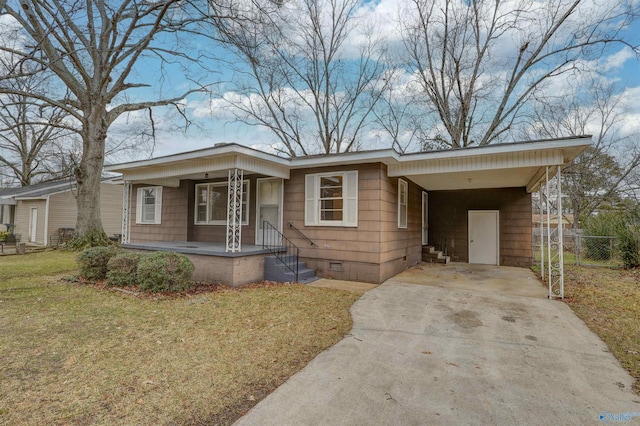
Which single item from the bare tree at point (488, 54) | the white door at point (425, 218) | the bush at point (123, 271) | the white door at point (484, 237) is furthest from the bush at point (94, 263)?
the bare tree at point (488, 54)

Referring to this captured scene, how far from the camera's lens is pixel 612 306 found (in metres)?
5.55

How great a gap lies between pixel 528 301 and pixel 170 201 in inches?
420

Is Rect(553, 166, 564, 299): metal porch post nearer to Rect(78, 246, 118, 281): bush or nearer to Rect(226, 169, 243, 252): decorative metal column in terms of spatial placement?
Rect(226, 169, 243, 252): decorative metal column

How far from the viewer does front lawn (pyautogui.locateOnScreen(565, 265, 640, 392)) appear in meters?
3.71

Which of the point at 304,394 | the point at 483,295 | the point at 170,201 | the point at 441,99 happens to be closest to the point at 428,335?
the point at 304,394

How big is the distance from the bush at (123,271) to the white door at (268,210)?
3.26 meters

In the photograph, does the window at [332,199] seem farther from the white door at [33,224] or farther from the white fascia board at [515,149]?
the white door at [33,224]

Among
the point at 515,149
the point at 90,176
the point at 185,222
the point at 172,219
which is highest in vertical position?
the point at 90,176

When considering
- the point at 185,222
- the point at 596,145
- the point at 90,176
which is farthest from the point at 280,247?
the point at 596,145

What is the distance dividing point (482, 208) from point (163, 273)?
1016cm

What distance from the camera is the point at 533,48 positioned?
49.2 ft

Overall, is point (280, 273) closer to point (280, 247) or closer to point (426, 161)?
point (280, 247)

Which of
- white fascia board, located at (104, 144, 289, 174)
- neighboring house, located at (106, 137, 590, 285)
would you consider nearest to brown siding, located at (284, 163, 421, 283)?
neighboring house, located at (106, 137, 590, 285)

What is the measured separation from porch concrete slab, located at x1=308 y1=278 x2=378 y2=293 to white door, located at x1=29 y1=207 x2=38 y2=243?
719 inches
